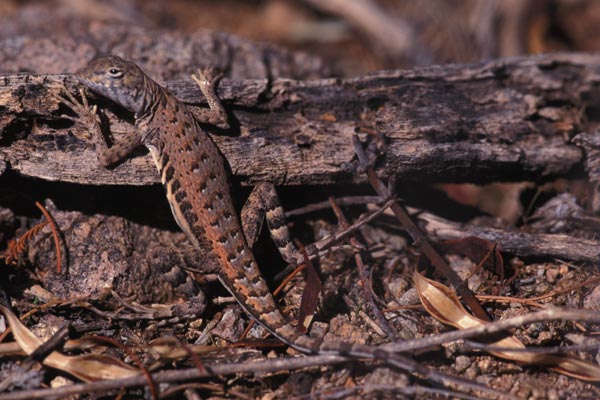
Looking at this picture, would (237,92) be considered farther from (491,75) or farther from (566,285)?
(566,285)

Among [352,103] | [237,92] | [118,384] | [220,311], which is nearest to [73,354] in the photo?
[118,384]

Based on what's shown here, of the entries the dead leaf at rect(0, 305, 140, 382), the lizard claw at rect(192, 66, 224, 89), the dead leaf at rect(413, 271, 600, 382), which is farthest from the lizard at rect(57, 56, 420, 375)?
the dead leaf at rect(413, 271, 600, 382)

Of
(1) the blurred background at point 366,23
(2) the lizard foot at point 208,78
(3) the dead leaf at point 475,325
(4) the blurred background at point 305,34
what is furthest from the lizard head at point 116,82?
(1) the blurred background at point 366,23

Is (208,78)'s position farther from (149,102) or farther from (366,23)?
(366,23)

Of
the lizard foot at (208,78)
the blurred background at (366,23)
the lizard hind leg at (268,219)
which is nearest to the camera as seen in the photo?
the lizard hind leg at (268,219)

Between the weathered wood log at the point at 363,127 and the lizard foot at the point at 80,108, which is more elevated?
the lizard foot at the point at 80,108

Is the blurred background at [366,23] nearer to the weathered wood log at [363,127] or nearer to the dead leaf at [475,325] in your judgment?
the weathered wood log at [363,127]

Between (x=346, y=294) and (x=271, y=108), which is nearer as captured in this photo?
(x=346, y=294)
